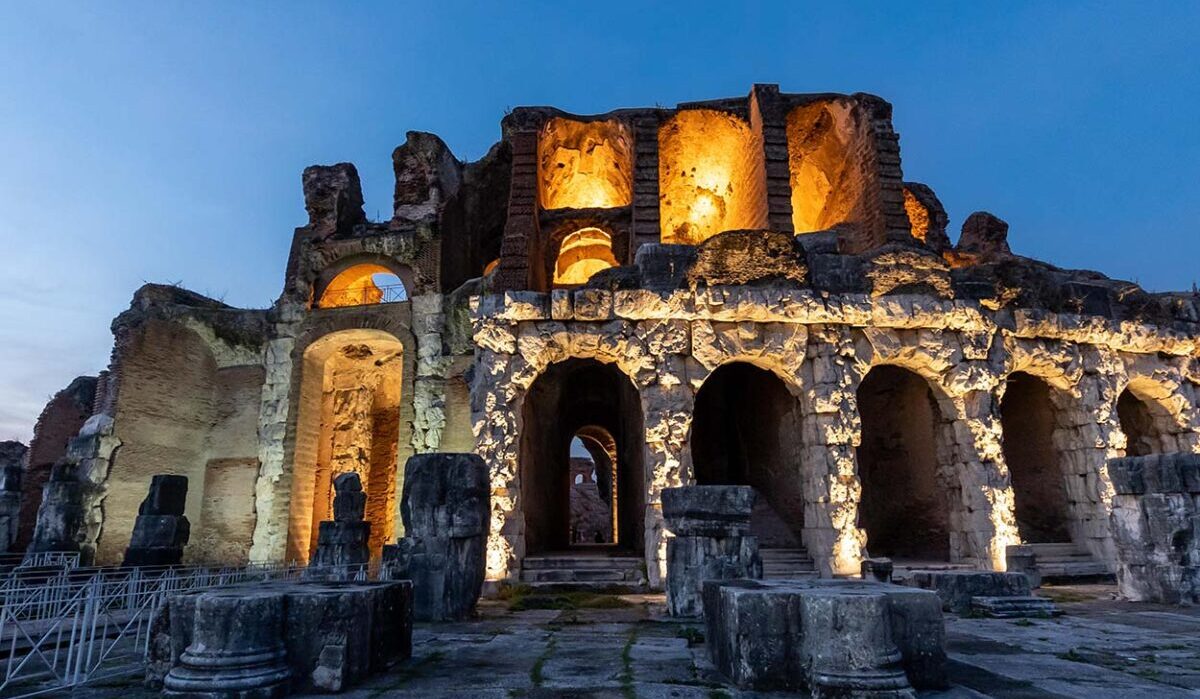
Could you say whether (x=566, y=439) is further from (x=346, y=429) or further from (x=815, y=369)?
(x=815, y=369)

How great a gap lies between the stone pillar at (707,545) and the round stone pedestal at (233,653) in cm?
447

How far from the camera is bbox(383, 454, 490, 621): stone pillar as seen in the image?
24.2ft

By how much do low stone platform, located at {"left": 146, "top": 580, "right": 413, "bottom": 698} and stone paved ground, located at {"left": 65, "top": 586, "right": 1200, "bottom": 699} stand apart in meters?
0.22

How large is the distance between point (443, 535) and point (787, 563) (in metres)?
6.51

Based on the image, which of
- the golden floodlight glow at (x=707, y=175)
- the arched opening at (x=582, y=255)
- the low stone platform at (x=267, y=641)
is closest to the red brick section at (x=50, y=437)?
the arched opening at (x=582, y=255)

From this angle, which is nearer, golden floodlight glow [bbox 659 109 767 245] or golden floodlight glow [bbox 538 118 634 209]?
golden floodlight glow [bbox 659 109 767 245]

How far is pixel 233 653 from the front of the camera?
3.95m

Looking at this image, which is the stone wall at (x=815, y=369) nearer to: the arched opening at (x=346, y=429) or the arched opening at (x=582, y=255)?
the arched opening at (x=582, y=255)

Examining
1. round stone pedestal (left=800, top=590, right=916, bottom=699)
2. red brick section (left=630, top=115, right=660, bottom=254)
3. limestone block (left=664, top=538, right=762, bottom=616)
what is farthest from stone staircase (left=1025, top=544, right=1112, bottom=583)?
→ red brick section (left=630, top=115, right=660, bottom=254)

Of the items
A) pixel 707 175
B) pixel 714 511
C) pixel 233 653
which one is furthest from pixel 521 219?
pixel 233 653

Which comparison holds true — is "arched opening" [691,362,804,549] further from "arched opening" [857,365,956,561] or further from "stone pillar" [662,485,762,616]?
"stone pillar" [662,485,762,616]

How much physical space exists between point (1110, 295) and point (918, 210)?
25.2 ft

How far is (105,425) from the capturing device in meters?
17.3

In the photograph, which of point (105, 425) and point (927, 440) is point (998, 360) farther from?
point (105, 425)
